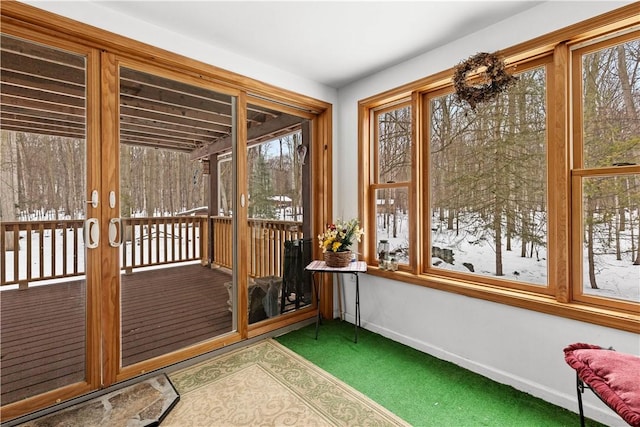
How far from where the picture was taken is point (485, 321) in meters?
2.29

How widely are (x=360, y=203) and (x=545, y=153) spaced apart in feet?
5.26

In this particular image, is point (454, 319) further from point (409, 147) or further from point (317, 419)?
point (409, 147)

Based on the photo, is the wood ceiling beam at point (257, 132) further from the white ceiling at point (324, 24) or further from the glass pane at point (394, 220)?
the glass pane at point (394, 220)

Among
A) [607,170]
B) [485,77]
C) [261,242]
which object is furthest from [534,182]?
[261,242]

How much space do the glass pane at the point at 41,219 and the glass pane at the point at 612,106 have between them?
128 inches

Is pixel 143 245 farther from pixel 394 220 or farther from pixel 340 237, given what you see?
pixel 394 220

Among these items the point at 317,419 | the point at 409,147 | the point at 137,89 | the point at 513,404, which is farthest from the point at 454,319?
the point at 137,89

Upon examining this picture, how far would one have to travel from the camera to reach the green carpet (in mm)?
1829

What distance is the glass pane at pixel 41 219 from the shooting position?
1.80m

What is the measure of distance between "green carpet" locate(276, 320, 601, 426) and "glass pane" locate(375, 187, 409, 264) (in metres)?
0.85

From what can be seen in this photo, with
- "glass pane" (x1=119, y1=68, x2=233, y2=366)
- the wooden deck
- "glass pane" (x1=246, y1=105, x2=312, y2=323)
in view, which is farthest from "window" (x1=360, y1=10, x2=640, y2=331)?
the wooden deck

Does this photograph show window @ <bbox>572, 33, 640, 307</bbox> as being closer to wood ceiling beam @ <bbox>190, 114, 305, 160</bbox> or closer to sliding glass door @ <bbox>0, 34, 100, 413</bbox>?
wood ceiling beam @ <bbox>190, 114, 305, 160</bbox>

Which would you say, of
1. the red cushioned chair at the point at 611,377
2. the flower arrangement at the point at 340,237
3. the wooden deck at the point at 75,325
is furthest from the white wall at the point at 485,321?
the wooden deck at the point at 75,325

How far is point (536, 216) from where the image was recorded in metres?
2.19
